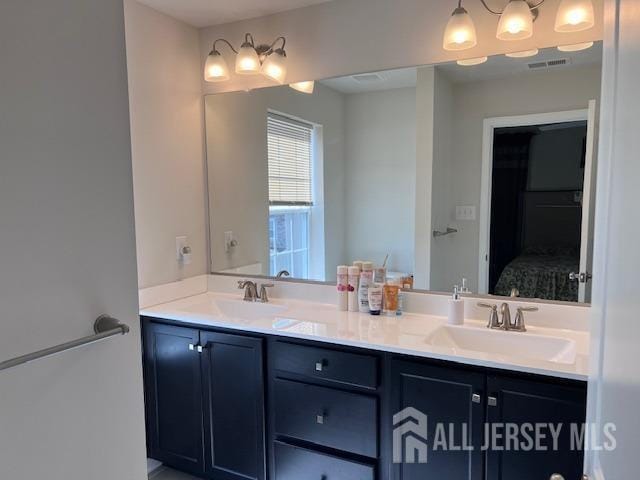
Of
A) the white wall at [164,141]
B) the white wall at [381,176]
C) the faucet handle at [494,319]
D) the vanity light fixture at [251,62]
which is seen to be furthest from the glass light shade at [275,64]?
the faucet handle at [494,319]

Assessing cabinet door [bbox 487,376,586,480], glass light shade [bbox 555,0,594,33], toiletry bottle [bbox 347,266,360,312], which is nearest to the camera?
cabinet door [bbox 487,376,586,480]

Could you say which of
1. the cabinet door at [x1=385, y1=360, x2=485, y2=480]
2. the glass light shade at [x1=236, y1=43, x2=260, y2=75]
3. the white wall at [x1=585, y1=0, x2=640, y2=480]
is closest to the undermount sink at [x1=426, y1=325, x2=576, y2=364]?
the cabinet door at [x1=385, y1=360, x2=485, y2=480]

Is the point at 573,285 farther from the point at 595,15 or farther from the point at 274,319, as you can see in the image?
the point at 274,319

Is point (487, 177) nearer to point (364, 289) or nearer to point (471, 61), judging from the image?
point (471, 61)

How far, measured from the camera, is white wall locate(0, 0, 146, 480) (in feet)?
2.50

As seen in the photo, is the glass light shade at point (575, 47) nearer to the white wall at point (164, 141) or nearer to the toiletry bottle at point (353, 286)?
the toiletry bottle at point (353, 286)

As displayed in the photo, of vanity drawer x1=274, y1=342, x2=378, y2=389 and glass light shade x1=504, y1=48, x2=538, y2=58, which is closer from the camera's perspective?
vanity drawer x1=274, y1=342, x2=378, y2=389

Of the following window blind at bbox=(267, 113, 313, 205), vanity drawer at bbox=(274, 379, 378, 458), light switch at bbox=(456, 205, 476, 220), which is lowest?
vanity drawer at bbox=(274, 379, 378, 458)

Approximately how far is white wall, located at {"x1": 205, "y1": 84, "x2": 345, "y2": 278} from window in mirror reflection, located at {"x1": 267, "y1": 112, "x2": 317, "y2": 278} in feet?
0.15

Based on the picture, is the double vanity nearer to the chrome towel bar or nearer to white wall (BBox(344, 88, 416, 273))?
white wall (BBox(344, 88, 416, 273))

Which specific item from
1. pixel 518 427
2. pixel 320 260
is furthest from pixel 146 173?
pixel 518 427

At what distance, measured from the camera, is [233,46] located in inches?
99.7

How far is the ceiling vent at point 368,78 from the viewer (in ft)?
7.32

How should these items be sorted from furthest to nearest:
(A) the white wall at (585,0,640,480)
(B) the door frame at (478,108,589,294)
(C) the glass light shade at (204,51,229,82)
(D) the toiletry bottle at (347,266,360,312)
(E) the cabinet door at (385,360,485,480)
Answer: (C) the glass light shade at (204,51,229,82) < (D) the toiletry bottle at (347,266,360,312) < (B) the door frame at (478,108,589,294) < (E) the cabinet door at (385,360,485,480) < (A) the white wall at (585,0,640,480)
